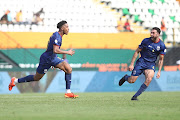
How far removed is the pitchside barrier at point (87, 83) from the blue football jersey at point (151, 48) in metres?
8.80

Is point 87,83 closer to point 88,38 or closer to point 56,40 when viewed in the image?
point 88,38

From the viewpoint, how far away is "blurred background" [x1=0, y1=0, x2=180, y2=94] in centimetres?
1964

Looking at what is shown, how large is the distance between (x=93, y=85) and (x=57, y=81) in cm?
186

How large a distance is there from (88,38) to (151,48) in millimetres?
14408

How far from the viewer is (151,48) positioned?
10.5 m

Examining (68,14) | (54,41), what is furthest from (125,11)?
(54,41)

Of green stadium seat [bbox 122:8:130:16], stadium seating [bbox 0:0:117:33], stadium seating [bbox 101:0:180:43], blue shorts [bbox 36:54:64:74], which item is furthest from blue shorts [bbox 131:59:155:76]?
green stadium seat [bbox 122:8:130:16]

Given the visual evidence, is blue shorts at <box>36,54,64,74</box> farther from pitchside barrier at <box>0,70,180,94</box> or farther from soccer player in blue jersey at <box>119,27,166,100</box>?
pitchside barrier at <box>0,70,180,94</box>

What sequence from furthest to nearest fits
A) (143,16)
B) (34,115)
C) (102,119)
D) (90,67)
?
1. (143,16)
2. (90,67)
3. (34,115)
4. (102,119)

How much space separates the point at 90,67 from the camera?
2095 cm

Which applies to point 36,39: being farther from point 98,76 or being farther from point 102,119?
point 102,119

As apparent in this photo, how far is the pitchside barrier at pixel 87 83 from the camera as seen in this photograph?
18.6m

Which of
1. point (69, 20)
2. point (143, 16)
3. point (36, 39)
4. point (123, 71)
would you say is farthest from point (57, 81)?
point (143, 16)

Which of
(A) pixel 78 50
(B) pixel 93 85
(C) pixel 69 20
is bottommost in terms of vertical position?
(B) pixel 93 85
